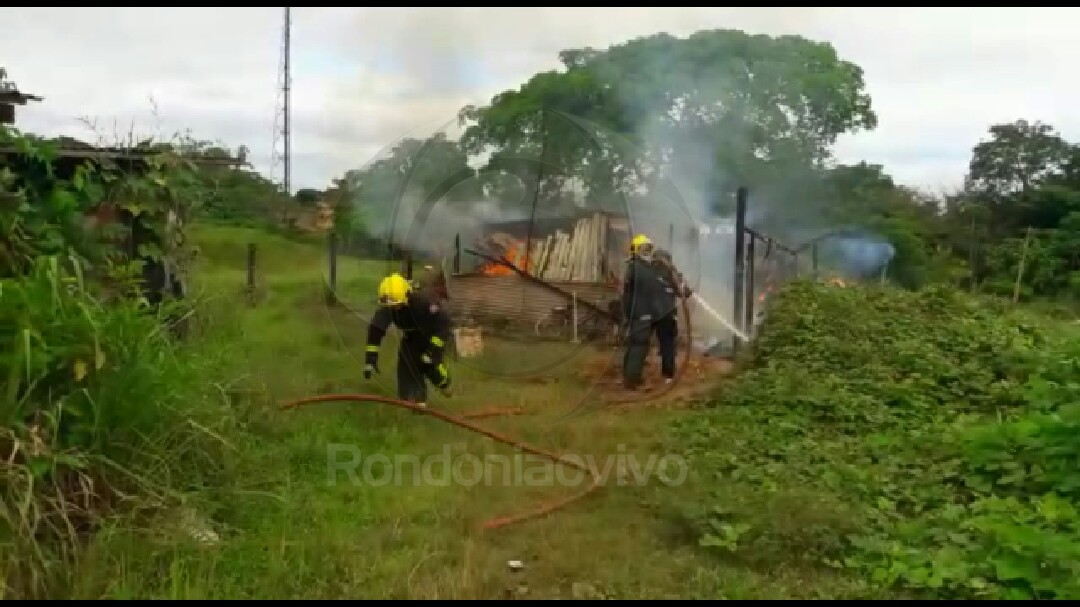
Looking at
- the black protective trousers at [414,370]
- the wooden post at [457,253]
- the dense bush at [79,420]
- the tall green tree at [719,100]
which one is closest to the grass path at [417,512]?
the dense bush at [79,420]

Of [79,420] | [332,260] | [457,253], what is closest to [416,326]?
[457,253]

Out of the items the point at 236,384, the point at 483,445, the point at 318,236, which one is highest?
the point at 318,236

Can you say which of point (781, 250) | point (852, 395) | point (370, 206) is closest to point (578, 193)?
point (370, 206)

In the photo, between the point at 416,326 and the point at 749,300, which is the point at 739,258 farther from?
the point at 416,326

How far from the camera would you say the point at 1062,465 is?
5047mm

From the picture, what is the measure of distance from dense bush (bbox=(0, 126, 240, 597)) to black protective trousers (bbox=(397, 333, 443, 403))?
2199 millimetres

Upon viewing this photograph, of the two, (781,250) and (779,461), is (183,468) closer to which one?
(779,461)

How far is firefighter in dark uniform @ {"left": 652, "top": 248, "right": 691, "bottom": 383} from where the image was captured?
29.3 feet

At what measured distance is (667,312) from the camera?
9.05 metres

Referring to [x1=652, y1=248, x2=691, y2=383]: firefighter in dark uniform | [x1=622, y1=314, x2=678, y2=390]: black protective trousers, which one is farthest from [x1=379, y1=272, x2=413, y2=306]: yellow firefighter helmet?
[x1=652, y1=248, x2=691, y2=383]: firefighter in dark uniform

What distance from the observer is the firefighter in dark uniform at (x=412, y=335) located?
22.7 ft

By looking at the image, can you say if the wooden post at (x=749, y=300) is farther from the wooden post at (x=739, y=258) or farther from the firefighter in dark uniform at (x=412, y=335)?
the firefighter in dark uniform at (x=412, y=335)

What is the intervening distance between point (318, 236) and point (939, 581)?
516 centimetres

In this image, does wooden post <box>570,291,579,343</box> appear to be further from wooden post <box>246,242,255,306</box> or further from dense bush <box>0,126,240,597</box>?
wooden post <box>246,242,255,306</box>
